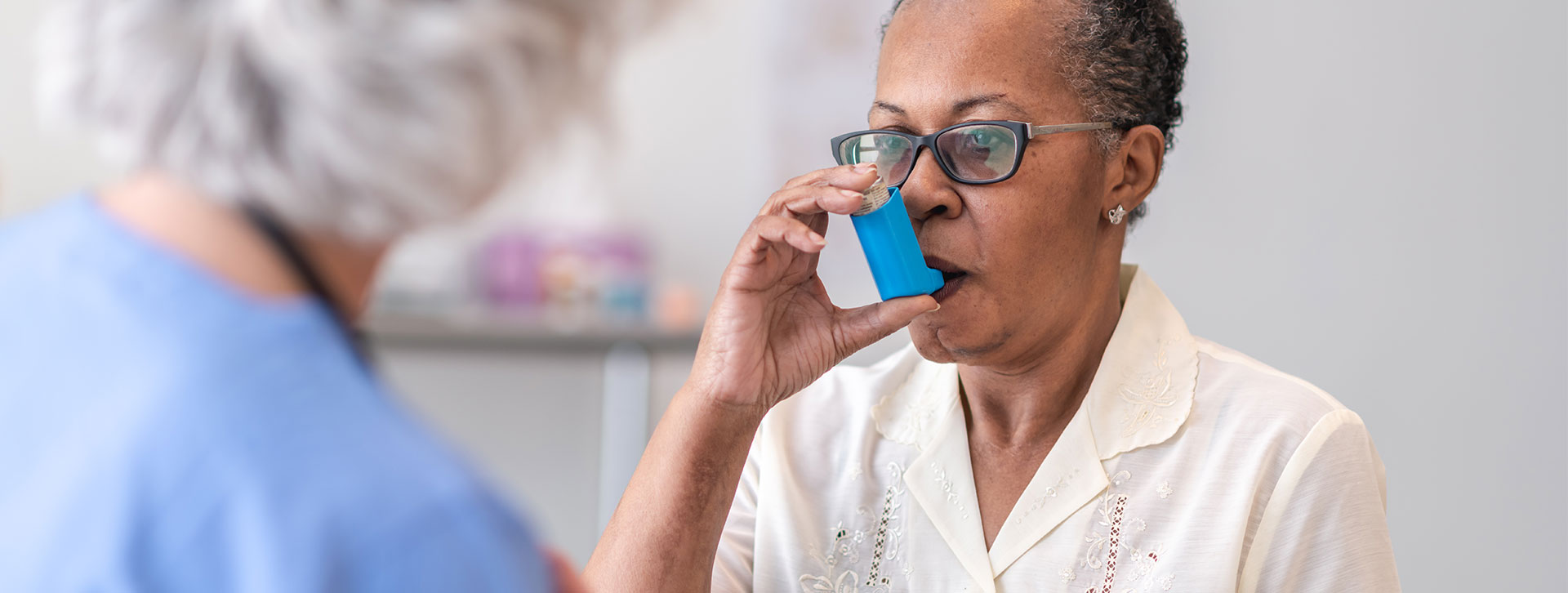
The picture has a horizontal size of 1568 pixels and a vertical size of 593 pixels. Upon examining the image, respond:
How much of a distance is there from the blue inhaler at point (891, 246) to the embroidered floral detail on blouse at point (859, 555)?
301 mm

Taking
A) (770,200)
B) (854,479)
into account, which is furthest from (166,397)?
(854,479)

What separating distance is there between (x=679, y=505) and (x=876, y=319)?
1.06 ft

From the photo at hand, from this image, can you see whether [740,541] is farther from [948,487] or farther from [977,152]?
[977,152]

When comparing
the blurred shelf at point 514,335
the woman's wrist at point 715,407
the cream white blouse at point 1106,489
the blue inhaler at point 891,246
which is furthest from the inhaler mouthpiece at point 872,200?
the blurred shelf at point 514,335

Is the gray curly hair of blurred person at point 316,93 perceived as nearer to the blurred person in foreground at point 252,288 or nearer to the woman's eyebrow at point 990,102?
the blurred person in foreground at point 252,288

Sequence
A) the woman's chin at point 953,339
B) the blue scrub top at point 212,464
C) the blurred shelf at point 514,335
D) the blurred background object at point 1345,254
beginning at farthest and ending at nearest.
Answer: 1. the blurred shelf at point 514,335
2. the blurred background object at point 1345,254
3. the woman's chin at point 953,339
4. the blue scrub top at point 212,464

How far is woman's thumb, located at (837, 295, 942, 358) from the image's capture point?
1.34 metres

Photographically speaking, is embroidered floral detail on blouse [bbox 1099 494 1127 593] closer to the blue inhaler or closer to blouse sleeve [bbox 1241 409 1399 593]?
blouse sleeve [bbox 1241 409 1399 593]

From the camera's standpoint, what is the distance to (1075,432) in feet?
4.65

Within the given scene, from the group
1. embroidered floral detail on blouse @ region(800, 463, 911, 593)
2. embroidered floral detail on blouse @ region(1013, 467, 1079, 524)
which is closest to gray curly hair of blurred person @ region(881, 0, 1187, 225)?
embroidered floral detail on blouse @ region(1013, 467, 1079, 524)

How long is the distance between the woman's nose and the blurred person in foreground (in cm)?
75

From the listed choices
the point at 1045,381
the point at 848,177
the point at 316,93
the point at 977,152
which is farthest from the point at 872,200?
the point at 316,93

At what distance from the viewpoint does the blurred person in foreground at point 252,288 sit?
0.51 metres

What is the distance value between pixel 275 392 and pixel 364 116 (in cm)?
15
